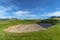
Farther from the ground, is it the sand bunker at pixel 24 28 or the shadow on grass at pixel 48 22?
the shadow on grass at pixel 48 22

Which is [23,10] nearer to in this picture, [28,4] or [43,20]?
[28,4]

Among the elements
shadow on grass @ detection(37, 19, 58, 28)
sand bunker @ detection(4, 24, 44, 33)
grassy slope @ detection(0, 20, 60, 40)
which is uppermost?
shadow on grass @ detection(37, 19, 58, 28)

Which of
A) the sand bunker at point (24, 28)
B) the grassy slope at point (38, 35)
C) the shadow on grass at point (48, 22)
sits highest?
the shadow on grass at point (48, 22)

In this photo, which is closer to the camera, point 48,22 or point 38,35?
point 38,35

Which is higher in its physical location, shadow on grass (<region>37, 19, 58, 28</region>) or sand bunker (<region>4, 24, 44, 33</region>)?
shadow on grass (<region>37, 19, 58, 28</region>)

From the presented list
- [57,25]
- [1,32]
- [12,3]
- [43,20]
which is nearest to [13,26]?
[1,32]

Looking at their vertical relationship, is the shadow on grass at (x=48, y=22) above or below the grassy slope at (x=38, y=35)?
above

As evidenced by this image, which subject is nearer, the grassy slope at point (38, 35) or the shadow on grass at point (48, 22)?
the grassy slope at point (38, 35)

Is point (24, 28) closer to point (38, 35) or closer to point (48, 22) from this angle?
point (38, 35)

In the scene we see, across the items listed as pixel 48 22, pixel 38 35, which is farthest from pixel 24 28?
pixel 48 22

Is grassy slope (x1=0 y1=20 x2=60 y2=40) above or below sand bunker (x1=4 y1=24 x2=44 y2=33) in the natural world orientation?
below

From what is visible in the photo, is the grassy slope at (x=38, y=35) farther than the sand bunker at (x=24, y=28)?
No

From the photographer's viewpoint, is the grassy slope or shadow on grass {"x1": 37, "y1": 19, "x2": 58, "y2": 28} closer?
the grassy slope

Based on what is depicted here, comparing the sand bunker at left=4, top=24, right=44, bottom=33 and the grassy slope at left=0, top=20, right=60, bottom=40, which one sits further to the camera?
the sand bunker at left=4, top=24, right=44, bottom=33
